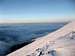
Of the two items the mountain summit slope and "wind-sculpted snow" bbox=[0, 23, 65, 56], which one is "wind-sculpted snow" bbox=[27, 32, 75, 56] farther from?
"wind-sculpted snow" bbox=[0, 23, 65, 56]

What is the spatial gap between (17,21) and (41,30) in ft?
1.05

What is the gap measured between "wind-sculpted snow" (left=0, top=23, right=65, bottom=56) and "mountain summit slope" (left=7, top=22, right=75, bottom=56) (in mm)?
62

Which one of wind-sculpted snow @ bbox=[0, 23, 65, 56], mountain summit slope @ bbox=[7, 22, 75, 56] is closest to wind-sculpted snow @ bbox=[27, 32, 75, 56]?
mountain summit slope @ bbox=[7, 22, 75, 56]

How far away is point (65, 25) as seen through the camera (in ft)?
7.84

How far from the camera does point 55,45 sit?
7.24 feet

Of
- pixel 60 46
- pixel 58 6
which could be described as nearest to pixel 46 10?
pixel 58 6

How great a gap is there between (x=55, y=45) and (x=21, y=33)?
46 cm

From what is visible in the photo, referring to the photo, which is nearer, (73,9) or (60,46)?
(60,46)

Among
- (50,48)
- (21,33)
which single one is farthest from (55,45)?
(21,33)

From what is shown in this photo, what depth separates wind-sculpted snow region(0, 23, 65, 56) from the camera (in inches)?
92.6

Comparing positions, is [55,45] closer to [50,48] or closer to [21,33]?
[50,48]

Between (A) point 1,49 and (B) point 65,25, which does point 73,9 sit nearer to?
(B) point 65,25

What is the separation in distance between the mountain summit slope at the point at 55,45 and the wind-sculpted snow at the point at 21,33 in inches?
2.4

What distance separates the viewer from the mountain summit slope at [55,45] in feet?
6.99
